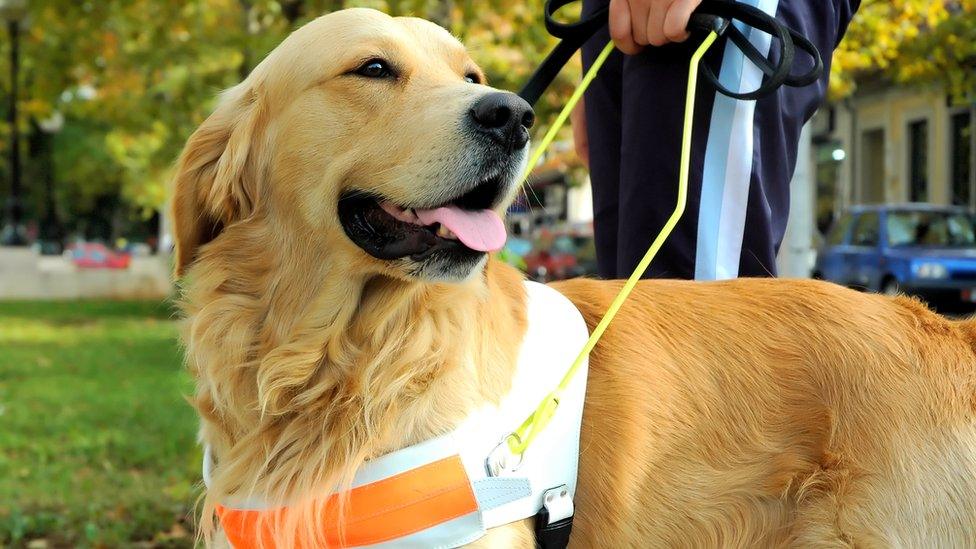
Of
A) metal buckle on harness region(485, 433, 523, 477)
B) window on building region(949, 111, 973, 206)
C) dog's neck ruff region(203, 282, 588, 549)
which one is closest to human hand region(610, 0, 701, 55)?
dog's neck ruff region(203, 282, 588, 549)

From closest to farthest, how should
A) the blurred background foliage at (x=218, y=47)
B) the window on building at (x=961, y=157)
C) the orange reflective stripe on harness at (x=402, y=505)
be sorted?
the orange reflective stripe on harness at (x=402, y=505), the blurred background foliage at (x=218, y=47), the window on building at (x=961, y=157)

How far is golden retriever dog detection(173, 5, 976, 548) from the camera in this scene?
2.30 meters

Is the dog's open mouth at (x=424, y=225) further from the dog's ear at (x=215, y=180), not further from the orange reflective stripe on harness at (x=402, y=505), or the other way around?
the orange reflective stripe on harness at (x=402, y=505)

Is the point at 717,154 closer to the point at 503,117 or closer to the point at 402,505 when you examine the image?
the point at 503,117

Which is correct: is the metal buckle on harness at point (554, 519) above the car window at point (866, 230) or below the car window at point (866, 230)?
above

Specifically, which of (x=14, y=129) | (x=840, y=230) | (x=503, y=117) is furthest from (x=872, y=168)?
(x=503, y=117)

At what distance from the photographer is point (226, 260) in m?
2.57

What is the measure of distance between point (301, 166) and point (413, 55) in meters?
0.41

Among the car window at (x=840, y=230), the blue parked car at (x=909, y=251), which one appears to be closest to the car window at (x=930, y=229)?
the blue parked car at (x=909, y=251)

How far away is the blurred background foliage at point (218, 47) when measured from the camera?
9.55m

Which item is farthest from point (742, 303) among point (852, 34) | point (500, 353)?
point (852, 34)

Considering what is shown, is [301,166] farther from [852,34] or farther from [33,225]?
[33,225]

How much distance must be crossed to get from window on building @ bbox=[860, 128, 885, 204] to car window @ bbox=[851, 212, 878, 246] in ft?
28.9

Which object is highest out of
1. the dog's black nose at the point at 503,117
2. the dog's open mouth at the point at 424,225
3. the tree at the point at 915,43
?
the tree at the point at 915,43
